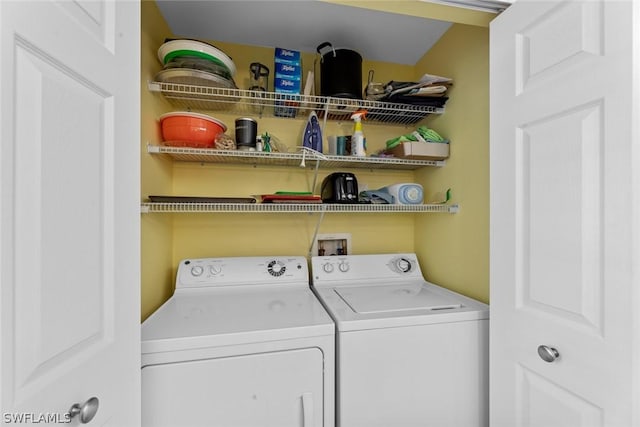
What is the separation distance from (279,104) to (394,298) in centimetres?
132

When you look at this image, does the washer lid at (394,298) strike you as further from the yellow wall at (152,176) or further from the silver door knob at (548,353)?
the yellow wall at (152,176)

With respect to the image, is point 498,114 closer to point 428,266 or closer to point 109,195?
point 428,266

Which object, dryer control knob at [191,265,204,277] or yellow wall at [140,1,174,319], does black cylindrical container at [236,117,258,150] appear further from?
dryer control knob at [191,265,204,277]

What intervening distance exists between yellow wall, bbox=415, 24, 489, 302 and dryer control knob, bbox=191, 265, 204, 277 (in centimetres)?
153

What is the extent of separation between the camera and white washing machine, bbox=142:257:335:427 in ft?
3.32

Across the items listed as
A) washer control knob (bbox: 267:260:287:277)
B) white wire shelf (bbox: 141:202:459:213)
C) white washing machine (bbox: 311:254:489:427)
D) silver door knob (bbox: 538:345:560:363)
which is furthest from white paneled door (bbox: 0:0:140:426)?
silver door knob (bbox: 538:345:560:363)

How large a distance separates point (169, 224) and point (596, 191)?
2.01 metres

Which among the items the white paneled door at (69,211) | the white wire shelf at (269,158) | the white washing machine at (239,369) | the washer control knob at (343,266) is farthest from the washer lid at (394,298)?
the white paneled door at (69,211)

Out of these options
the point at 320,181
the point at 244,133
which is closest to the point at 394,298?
the point at 320,181

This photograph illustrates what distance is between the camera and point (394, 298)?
59.4 inches

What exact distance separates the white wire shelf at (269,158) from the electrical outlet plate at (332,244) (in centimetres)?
Answer: 51

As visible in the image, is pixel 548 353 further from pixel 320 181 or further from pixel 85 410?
pixel 320 181

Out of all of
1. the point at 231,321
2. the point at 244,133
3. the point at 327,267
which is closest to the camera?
the point at 231,321

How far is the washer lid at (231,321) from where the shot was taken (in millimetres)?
1042
